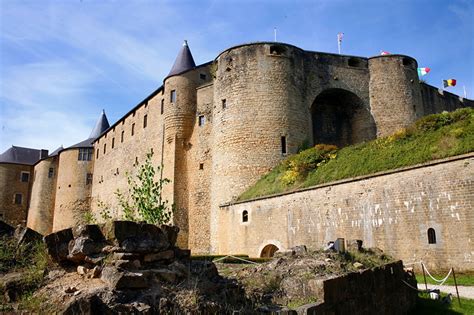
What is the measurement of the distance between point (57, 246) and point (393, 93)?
25367 mm

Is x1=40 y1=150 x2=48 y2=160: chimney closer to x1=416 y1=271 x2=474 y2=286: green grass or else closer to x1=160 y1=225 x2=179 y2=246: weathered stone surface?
x1=416 y1=271 x2=474 y2=286: green grass

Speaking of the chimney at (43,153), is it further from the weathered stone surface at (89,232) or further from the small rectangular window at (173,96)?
the weathered stone surface at (89,232)

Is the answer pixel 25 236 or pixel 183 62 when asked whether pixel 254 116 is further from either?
pixel 25 236

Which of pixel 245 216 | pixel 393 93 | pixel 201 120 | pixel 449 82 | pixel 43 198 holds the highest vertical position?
pixel 449 82

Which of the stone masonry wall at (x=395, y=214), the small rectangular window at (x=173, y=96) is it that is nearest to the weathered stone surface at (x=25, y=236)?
the stone masonry wall at (x=395, y=214)

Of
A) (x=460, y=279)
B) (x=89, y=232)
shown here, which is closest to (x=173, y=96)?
(x=460, y=279)

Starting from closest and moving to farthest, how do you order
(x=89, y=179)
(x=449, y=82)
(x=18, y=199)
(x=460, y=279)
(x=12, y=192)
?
(x=460, y=279)
(x=449, y=82)
(x=89, y=179)
(x=12, y=192)
(x=18, y=199)

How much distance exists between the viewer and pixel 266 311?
508cm

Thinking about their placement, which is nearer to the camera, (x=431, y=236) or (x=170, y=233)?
(x=170, y=233)

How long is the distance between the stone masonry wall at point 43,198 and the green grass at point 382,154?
33129mm

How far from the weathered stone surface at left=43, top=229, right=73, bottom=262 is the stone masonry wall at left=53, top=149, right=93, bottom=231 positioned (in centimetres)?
4063

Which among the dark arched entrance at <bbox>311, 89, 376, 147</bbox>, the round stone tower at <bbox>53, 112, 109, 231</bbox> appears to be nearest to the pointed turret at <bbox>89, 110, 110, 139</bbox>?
the round stone tower at <bbox>53, 112, 109, 231</bbox>

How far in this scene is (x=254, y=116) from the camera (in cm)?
2389

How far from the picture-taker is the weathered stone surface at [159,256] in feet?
16.7
